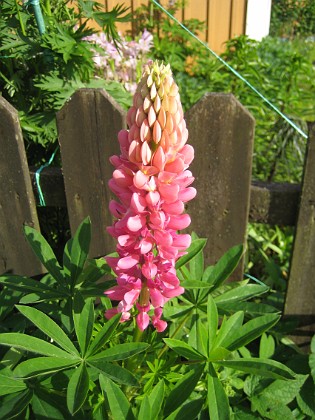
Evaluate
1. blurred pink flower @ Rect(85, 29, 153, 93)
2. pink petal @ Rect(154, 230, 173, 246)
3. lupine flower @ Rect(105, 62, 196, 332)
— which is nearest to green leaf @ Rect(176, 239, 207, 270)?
lupine flower @ Rect(105, 62, 196, 332)

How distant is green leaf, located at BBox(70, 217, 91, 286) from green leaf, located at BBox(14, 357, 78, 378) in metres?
0.32

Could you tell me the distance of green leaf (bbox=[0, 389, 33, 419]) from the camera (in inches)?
48.4

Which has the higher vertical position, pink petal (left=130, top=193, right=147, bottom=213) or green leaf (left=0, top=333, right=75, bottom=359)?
pink petal (left=130, top=193, right=147, bottom=213)

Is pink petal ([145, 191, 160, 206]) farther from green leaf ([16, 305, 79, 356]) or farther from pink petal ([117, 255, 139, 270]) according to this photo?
green leaf ([16, 305, 79, 356])

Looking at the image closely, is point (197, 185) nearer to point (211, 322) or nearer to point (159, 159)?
point (211, 322)

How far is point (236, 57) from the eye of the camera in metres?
3.38

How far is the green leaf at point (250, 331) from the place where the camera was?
1.19 metres

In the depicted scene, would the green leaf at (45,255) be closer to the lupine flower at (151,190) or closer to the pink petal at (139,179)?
the lupine flower at (151,190)

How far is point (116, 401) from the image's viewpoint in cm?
109

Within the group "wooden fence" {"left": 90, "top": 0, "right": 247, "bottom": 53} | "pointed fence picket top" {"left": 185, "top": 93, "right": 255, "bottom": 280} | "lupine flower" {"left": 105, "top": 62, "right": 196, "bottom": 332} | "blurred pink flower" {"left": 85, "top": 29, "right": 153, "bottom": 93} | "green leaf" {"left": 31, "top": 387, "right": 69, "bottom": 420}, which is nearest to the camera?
"lupine flower" {"left": 105, "top": 62, "right": 196, "bottom": 332}

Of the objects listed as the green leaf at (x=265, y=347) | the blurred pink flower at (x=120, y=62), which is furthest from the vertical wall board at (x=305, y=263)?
the blurred pink flower at (x=120, y=62)

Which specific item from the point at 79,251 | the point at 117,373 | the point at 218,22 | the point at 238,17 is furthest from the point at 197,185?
the point at 238,17

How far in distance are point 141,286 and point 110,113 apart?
2.41ft

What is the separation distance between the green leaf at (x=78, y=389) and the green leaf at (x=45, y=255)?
0.37 meters
